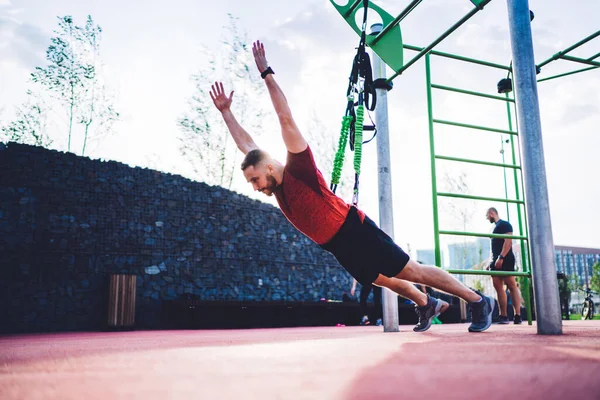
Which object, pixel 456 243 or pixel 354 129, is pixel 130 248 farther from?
pixel 456 243

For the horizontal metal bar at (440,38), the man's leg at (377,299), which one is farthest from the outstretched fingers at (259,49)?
the man's leg at (377,299)

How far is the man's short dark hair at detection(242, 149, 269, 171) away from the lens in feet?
8.39

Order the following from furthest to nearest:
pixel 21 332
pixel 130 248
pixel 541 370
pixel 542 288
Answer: pixel 130 248
pixel 21 332
pixel 542 288
pixel 541 370

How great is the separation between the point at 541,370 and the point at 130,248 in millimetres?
8045

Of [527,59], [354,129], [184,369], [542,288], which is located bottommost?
[184,369]

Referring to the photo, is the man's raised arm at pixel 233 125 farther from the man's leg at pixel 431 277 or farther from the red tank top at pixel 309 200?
the man's leg at pixel 431 277

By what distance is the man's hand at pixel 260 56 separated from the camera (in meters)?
2.61

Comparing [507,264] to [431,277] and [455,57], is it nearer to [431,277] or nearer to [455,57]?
[455,57]

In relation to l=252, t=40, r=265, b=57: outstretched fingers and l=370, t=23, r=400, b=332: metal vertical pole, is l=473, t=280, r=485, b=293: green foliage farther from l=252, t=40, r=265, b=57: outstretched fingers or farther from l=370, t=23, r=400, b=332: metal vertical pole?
l=252, t=40, r=265, b=57: outstretched fingers

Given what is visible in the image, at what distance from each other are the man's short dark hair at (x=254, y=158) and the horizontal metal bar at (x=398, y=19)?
2.17 metres

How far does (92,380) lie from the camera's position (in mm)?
1285

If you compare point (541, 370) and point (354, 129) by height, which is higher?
point (354, 129)

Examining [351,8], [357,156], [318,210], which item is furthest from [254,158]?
[351,8]

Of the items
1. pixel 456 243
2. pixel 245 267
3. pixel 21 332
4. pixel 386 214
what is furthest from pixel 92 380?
pixel 456 243
